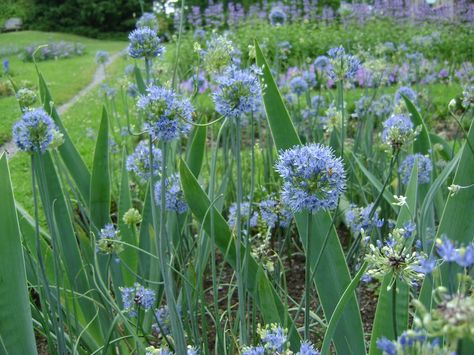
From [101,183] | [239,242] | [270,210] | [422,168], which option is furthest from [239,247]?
[422,168]

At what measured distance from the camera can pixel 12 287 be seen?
127cm

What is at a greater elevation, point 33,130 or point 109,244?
Answer: point 33,130

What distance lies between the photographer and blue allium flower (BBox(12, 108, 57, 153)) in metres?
1.23

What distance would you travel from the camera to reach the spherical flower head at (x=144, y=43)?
141 cm

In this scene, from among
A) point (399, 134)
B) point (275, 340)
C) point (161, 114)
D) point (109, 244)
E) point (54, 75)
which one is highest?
point (161, 114)

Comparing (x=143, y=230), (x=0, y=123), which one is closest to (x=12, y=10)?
(x=0, y=123)

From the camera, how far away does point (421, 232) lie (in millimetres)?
1560

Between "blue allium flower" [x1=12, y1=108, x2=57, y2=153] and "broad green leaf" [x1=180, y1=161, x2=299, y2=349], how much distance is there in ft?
0.96

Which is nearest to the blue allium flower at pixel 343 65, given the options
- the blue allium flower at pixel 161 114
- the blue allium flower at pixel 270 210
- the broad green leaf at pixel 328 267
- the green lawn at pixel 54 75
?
the broad green leaf at pixel 328 267

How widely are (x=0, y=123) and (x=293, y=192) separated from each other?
399 centimetres

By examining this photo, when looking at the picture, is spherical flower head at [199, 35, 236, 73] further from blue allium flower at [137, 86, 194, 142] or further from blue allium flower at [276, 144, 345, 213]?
blue allium flower at [276, 144, 345, 213]

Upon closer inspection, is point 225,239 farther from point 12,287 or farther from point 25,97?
point 25,97

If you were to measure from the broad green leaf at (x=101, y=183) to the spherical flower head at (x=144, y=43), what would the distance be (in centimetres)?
57

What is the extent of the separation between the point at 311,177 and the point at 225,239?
1.60 feet
